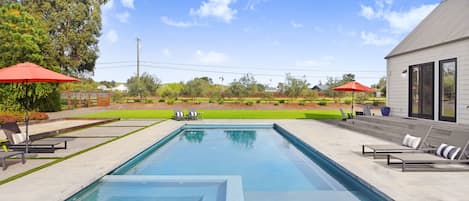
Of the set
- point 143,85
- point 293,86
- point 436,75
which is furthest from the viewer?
point 293,86

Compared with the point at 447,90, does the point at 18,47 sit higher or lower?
higher

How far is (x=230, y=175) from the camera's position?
21.8ft

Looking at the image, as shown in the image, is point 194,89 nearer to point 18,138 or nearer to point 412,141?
point 18,138

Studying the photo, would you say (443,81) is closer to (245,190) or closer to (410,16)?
(245,190)

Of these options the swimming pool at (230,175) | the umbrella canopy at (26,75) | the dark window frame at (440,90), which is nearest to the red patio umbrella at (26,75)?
the umbrella canopy at (26,75)

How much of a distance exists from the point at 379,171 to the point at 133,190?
4458mm

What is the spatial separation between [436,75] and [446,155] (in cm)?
546

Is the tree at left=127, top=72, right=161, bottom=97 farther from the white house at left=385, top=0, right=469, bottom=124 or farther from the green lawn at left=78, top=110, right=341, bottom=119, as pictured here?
the white house at left=385, top=0, right=469, bottom=124

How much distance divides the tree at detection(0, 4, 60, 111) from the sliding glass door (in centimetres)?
1881

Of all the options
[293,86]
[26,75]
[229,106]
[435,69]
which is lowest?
[229,106]

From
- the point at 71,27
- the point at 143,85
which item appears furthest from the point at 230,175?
the point at 143,85

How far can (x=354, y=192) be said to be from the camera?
18.4 feet

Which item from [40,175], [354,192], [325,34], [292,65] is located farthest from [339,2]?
[292,65]

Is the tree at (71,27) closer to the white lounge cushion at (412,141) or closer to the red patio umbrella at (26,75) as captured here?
A: the red patio umbrella at (26,75)
